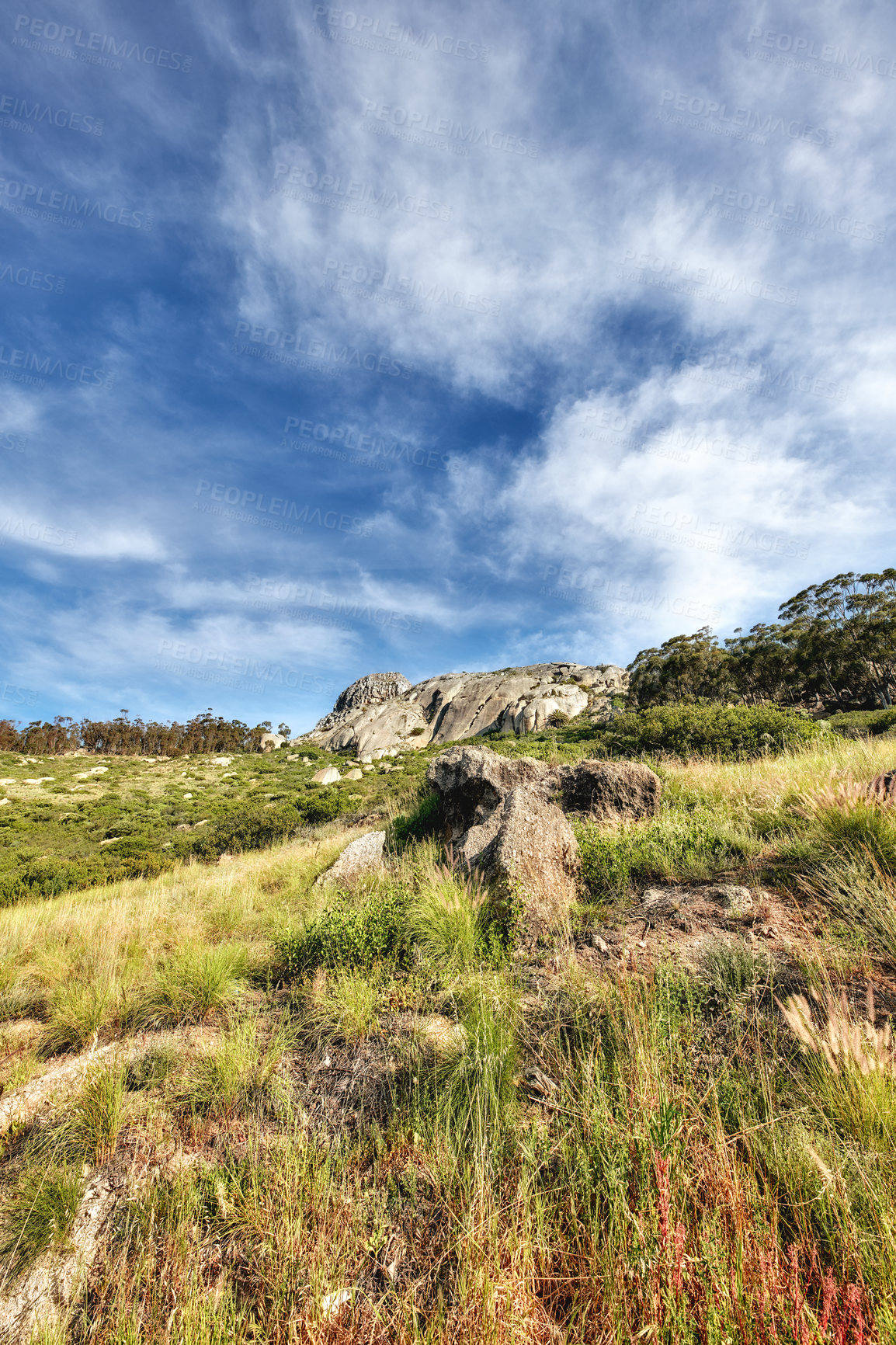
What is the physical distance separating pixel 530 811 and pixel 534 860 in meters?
0.81

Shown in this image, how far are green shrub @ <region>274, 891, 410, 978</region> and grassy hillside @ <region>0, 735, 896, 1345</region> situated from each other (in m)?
0.04

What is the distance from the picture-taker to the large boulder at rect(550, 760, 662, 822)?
798cm

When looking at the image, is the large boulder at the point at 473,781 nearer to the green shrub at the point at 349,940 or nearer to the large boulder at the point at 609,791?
the large boulder at the point at 609,791

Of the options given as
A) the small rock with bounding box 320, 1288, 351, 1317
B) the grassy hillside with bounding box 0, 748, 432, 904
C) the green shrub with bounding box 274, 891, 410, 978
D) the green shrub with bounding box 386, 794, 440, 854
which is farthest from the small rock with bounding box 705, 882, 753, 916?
the grassy hillside with bounding box 0, 748, 432, 904

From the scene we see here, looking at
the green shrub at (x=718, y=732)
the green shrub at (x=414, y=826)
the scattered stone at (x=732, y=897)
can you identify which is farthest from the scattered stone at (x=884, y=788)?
the green shrub at (x=414, y=826)

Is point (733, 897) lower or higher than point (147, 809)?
lower

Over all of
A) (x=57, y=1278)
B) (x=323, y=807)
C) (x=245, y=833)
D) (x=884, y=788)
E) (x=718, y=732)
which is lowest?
(x=57, y=1278)

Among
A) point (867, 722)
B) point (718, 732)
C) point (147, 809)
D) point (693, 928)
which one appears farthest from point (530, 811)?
point (147, 809)

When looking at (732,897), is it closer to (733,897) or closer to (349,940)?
(733,897)

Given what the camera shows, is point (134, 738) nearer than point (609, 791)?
No

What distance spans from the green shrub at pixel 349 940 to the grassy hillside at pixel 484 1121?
1.5 inches

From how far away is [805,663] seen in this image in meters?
42.2

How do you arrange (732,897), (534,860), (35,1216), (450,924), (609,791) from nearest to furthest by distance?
1. (35,1216)
2. (732,897)
3. (450,924)
4. (534,860)
5. (609,791)

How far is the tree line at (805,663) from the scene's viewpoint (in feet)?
131
